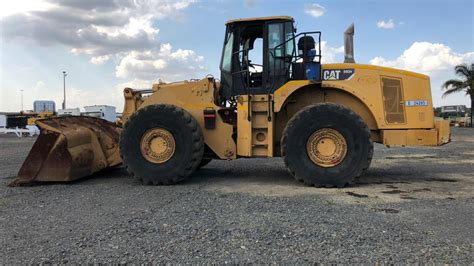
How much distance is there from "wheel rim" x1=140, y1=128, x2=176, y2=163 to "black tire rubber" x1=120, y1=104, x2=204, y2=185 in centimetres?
7

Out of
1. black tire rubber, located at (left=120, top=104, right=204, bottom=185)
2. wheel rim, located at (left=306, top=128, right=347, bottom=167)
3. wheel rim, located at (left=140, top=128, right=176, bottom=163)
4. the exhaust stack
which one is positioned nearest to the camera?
wheel rim, located at (left=306, top=128, right=347, bottom=167)

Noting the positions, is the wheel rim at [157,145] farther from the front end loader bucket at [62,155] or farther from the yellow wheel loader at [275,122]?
the front end loader bucket at [62,155]

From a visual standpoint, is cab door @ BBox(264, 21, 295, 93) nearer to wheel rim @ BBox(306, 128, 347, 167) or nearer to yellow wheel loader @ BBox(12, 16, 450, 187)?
yellow wheel loader @ BBox(12, 16, 450, 187)

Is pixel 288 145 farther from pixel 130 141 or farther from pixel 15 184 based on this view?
pixel 15 184

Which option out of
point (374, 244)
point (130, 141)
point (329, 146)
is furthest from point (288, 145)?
point (374, 244)

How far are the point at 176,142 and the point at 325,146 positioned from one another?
8.90 feet

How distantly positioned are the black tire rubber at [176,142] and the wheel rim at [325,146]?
2.03 meters

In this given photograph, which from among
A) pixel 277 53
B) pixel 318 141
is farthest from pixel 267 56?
pixel 318 141

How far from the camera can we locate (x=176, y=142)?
8.29 metres

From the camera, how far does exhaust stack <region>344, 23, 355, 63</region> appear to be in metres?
8.94

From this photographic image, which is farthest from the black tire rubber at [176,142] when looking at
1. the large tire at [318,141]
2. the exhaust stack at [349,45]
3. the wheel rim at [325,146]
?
the exhaust stack at [349,45]

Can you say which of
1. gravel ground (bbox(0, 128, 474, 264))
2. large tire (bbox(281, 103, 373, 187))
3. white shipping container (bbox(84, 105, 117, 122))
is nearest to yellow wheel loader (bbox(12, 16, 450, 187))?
large tire (bbox(281, 103, 373, 187))

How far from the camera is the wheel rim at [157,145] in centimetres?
834

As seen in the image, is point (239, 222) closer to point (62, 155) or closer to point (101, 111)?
point (62, 155)
